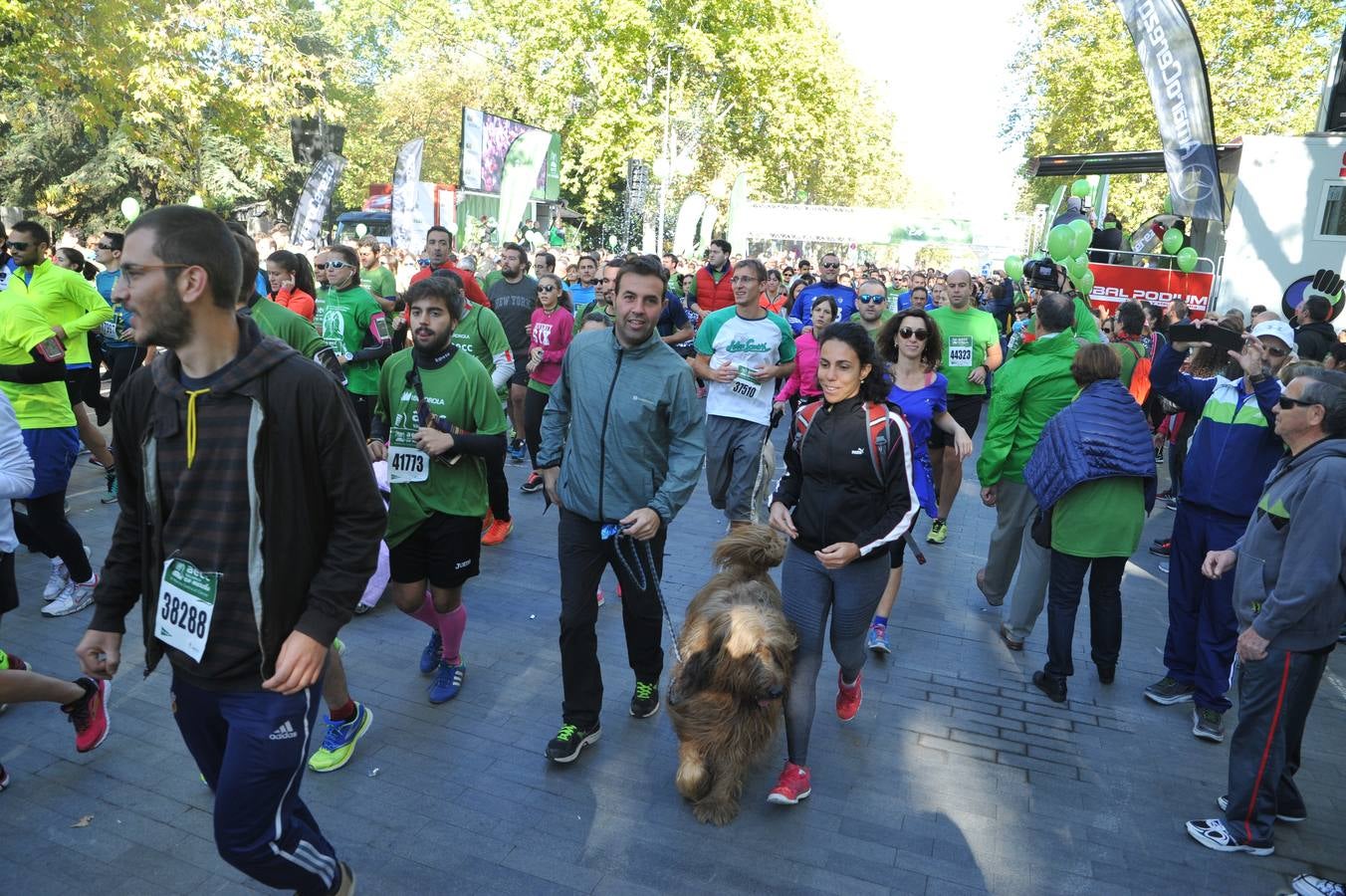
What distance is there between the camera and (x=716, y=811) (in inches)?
141

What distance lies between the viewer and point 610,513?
3865 millimetres

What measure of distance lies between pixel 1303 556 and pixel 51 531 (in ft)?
19.8

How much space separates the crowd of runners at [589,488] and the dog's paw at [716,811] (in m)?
0.27

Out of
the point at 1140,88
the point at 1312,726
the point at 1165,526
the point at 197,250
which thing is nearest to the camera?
the point at 197,250

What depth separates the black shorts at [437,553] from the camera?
419 cm

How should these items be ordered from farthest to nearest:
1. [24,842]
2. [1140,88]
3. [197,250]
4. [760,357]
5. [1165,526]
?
1. [1140,88]
2. [1165,526]
3. [760,357]
4. [24,842]
5. [197,250]

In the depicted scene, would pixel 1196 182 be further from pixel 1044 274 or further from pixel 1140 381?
pixel 1140 381

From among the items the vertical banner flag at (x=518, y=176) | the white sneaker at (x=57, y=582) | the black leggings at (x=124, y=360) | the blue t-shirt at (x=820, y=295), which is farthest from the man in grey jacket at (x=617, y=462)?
the vertical banner flag at (x=518, y=176)

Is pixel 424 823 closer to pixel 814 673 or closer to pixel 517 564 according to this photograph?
pixel 814 673

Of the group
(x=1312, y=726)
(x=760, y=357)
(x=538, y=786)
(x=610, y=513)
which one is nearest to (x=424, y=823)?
(x=538, y=786)

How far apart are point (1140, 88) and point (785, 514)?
3272cm

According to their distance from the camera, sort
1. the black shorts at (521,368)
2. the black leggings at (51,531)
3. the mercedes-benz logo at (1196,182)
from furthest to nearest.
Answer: the mercedes-benz logo at (1196,182) < the black shorts at (521,368) < the black leggings at (51,531)

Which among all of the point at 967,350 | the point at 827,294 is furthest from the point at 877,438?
the point at 827,294

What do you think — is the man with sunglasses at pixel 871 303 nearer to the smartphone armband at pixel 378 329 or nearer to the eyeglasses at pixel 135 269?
the smartphone armband at pixel 378 329
